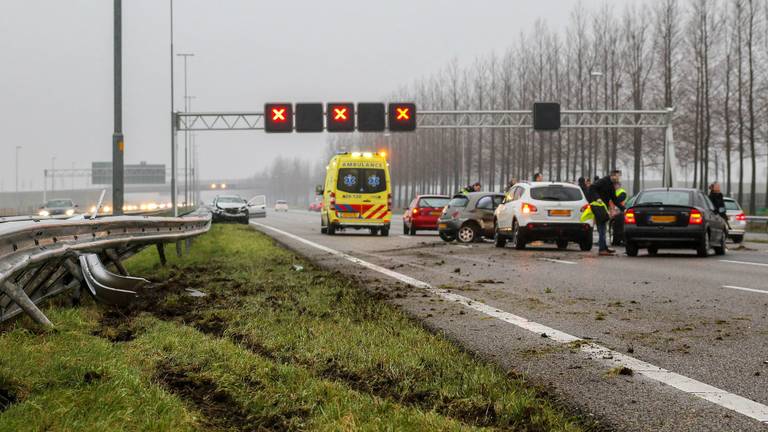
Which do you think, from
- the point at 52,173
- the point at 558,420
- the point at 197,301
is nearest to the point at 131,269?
the point at 197,301

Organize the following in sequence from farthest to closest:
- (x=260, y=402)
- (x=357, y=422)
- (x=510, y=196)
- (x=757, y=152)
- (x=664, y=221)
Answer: (x=757, y=152) → (x=510, y=196) → (x=664, y=221) → (x=260, y=402) → (x=357, y=422)

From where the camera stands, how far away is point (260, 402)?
15.3ft

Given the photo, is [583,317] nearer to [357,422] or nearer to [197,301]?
[197,301]

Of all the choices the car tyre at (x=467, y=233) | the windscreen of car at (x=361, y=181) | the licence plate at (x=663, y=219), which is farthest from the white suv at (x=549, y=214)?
the windscreen of car at (x=361, y=181)

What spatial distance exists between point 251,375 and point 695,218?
14.0 m

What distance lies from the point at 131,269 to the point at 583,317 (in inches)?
296

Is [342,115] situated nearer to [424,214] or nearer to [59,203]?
[424,214]

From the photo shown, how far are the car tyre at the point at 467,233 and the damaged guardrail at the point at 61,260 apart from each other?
1401cm

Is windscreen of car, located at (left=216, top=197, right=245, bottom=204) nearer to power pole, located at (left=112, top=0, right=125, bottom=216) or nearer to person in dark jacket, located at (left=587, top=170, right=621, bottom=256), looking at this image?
power pole, located at (left=112, top=0, right=125, bottom=216)

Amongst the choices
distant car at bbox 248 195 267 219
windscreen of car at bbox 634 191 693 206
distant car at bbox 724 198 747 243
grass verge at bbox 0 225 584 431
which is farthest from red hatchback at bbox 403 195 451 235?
distant car at bbox 248 195 267 219

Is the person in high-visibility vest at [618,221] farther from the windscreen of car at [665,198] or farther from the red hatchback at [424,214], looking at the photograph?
the red hatchback at [424,214]

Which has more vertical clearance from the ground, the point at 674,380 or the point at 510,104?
the point at 510,104

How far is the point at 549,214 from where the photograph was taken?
20.0 m

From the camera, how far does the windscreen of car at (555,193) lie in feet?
66.2
